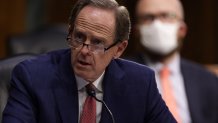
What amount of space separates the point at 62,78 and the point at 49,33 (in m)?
1.45

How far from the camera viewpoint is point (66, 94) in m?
2.06

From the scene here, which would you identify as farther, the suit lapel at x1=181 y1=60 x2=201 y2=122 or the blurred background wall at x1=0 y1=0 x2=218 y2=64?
the blurred background wall at x1=0 y1=0 x2=218 y2=64

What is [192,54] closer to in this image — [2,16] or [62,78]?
[2,16]

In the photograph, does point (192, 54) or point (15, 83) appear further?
point (192, 54)

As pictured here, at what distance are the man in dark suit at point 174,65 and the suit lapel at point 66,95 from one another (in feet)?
3.52

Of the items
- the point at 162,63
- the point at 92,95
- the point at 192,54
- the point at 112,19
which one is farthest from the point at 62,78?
the point at 192,54

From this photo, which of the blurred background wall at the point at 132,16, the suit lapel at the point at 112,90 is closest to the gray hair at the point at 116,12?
the suit lapel at the point at 112,90

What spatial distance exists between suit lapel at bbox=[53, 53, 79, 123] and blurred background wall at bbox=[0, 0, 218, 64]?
8.87 feet

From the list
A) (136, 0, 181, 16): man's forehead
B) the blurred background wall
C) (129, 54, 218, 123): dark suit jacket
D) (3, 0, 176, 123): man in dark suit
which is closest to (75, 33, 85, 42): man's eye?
(3, 0, 176, 123): man in dark suit

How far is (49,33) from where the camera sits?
350 centimetres

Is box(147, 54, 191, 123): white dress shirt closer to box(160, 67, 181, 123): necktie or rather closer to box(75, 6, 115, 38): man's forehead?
box(160, 67, 181, 123): necktie

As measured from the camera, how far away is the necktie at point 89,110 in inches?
81.2

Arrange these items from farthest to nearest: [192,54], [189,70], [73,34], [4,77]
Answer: [192,54] < [189,70] < [4,77] < [73,34]

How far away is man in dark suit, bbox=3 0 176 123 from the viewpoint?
1984mm
